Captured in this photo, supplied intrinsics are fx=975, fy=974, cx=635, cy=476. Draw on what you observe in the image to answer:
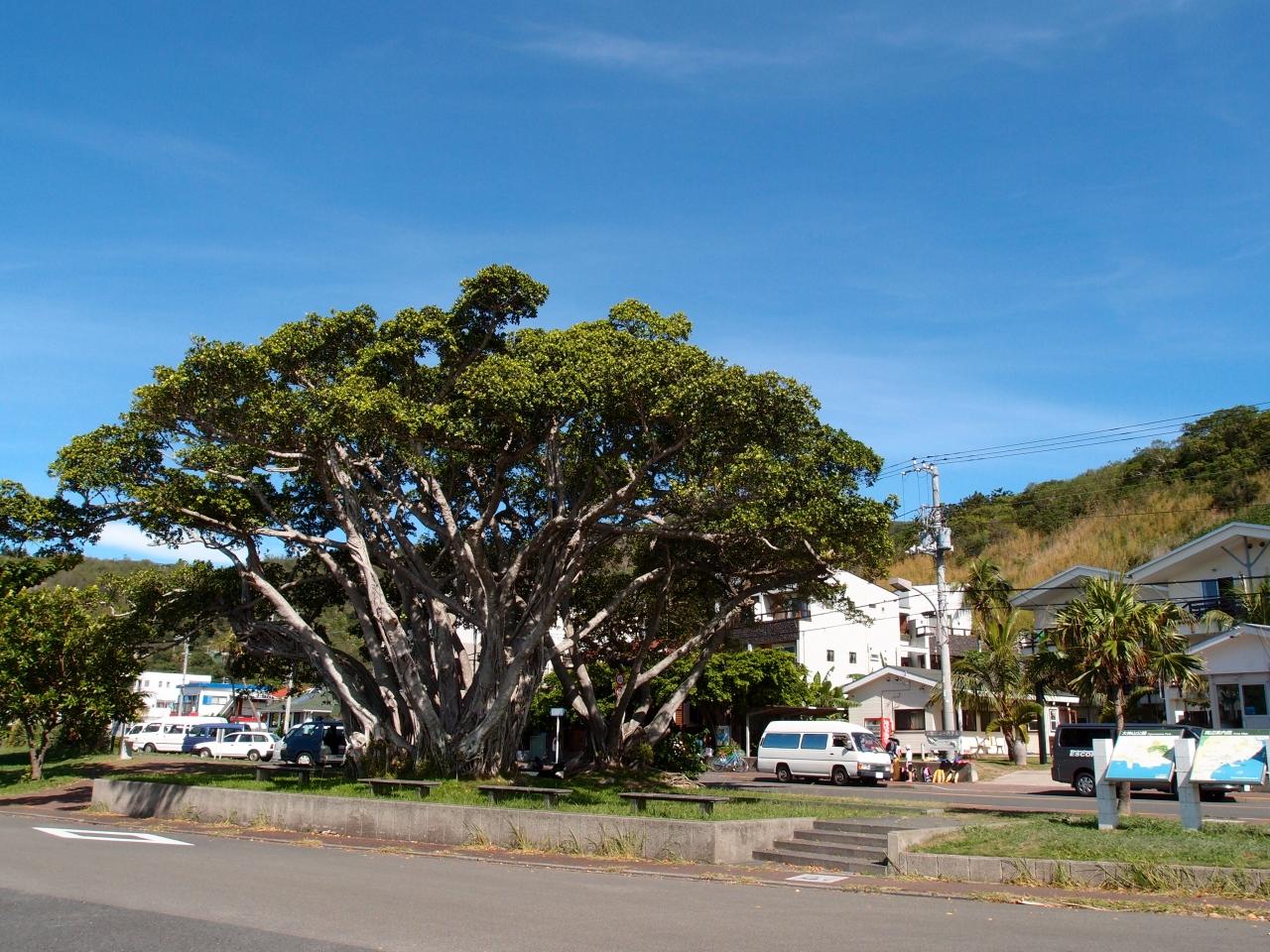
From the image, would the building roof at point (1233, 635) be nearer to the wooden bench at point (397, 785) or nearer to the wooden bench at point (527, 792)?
the wooden bench at point (527, 792)

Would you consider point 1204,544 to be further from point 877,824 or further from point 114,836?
point 114,836

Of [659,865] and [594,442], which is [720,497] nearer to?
[594,442]

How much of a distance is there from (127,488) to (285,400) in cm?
476

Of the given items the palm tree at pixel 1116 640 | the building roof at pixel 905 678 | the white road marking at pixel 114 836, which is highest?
the palm tree at pixel 1116 640

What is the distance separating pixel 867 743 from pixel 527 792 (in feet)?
62.6

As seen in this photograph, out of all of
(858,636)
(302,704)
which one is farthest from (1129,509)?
(302,704)

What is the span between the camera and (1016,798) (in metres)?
25.7

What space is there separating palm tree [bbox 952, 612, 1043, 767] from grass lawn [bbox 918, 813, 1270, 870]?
24.5 m

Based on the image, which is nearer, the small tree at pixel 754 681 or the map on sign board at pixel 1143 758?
the map on sign board at pixel 1143 758

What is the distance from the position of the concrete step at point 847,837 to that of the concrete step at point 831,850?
0.32 ft

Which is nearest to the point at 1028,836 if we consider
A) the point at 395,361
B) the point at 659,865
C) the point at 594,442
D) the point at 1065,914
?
the point at 1065,914

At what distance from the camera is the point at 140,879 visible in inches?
453

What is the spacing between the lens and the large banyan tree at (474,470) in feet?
59.8

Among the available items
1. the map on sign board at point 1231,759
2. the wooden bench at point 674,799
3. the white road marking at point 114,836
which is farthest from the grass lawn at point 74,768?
the map on sign board at point 1231,759
